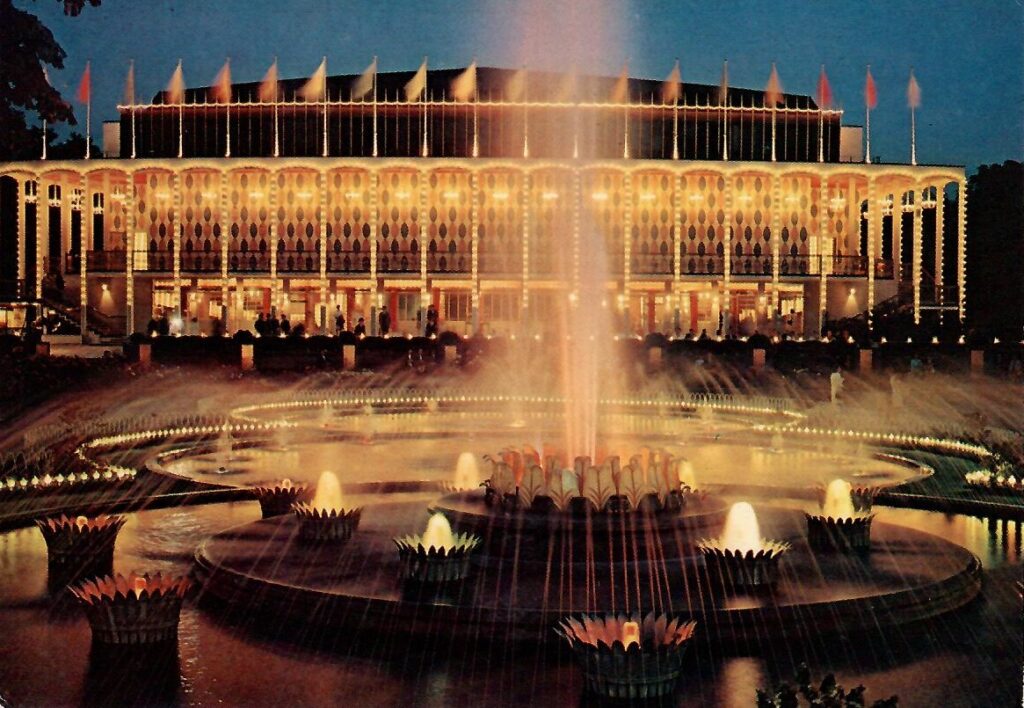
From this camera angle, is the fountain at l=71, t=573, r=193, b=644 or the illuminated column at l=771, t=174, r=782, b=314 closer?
the fountain at l=71, t=573, r=193, b=644

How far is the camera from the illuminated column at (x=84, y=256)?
53.6m

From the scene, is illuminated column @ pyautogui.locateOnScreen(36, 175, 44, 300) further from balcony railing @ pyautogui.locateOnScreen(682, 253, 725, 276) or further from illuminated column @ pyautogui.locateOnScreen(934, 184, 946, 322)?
illuminated column @ pyautogui.locateOnScreen(934, 184, 946, 322)

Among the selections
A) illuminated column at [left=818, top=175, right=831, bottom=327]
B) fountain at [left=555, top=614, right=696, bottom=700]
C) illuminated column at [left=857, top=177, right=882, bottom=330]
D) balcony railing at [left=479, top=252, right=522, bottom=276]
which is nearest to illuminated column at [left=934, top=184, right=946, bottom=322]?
→ illuminated column at [left=857, top=177, right=882, bottom=330]

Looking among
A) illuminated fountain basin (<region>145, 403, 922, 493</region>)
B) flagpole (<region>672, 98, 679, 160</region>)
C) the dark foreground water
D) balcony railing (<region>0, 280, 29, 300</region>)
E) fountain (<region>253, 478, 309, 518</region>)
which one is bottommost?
the dark foreground water

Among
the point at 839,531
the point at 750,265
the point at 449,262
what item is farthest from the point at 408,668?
the point at 750,265

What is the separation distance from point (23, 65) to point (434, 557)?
7417mm

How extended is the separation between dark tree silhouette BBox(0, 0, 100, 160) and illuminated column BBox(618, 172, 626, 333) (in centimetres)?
4025

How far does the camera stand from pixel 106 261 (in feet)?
191

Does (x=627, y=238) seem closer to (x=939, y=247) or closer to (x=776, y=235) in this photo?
(x=776, y=235)

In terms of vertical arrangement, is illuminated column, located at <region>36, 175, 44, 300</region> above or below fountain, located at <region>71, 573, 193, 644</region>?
above

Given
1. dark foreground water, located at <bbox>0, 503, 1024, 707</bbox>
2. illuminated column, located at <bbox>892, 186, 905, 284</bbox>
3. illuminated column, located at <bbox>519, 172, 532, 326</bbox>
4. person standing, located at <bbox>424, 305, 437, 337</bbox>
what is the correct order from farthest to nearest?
1. illuminated column, located at <bbox>892, 186, 905, 284</bbox>
2. illuminated column, located at <bbox>519, 172, 532, 326</bbox>
3. person standing, located at <bbox>424, 305, 437, 337</bbox>
4. dark foreground water, located at <bbox>0, 503, 1024, 707</bbox>

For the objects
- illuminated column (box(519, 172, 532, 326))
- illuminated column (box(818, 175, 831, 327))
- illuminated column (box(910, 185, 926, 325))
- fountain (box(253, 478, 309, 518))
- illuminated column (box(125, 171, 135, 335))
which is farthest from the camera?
illuminated column (box(818, 175, 831, 327))

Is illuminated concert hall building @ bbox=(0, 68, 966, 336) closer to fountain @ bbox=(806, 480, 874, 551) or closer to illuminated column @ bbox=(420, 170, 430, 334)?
illuminated column @ bbox=(420, 170, 430, 334)

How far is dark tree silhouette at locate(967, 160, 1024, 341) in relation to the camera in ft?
219
